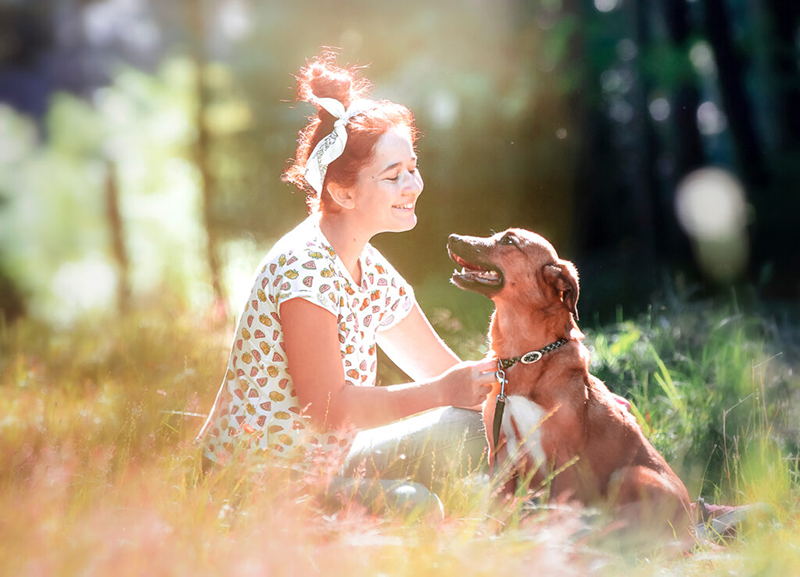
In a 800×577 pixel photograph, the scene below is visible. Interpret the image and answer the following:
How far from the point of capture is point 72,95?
9.17m

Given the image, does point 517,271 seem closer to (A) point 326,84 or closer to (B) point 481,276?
(B) point 481,276

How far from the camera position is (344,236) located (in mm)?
3656

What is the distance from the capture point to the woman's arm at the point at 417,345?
4242mm

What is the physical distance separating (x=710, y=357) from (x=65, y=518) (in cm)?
446

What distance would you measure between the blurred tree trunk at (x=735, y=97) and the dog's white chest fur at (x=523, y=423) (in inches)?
341

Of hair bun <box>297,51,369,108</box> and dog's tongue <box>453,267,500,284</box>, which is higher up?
hair bun <box>297,51,369,108</box>

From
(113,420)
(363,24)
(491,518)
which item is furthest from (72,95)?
(491,518)

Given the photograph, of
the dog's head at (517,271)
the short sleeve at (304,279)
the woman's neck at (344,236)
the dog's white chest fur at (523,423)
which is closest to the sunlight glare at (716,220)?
the dog's head at (517,271)

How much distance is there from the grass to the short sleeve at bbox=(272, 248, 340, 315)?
0.75 meters

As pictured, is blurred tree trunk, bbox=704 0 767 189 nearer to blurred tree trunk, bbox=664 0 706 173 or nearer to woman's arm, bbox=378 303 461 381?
blurred tree trunk, bbox=664 0 706 173

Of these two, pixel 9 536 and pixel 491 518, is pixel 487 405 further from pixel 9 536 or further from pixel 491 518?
pixel 9 536

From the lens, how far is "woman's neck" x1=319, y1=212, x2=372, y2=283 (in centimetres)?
365

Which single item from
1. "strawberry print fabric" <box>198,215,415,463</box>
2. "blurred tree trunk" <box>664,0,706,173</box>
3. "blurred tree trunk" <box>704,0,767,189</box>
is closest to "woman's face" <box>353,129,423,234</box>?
"strawberry print fabric" <box>198,215,415,463</box>

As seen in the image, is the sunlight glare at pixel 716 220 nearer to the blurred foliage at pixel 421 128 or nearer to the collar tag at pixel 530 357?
the blurred foliage at pixel 421 128
